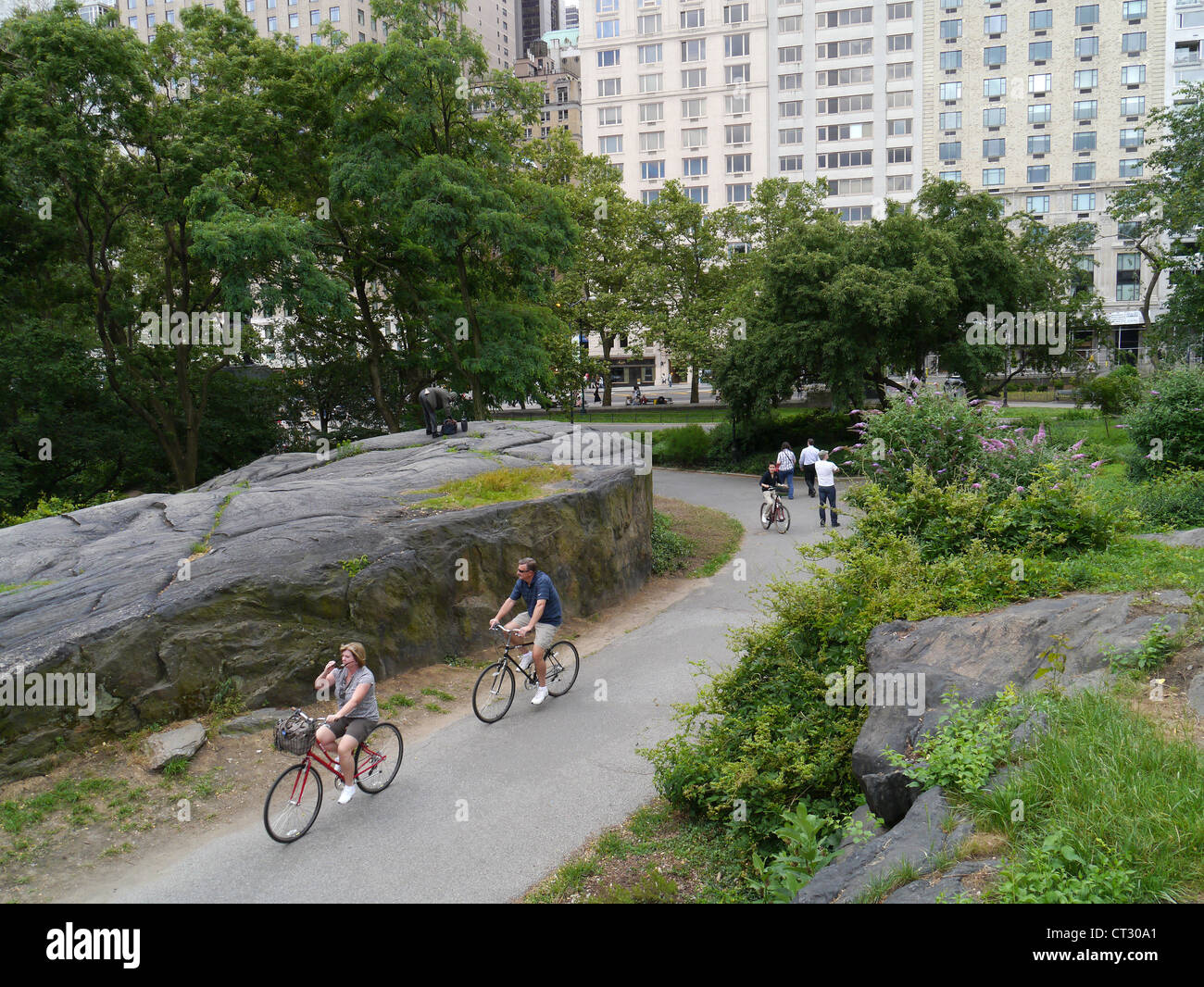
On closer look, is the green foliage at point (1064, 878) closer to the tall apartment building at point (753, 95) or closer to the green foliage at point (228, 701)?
the green foliage at point (228, 701)

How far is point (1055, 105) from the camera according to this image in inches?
2630

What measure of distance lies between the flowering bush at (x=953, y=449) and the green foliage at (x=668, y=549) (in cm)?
595

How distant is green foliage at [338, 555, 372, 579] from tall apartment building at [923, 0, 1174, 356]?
6530 cm

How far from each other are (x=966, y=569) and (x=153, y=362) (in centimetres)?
2627

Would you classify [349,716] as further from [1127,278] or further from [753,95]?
[753,95]

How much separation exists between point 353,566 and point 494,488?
3427 mm

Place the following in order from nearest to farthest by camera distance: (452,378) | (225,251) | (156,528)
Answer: (156,528), (225,251), (452,378)

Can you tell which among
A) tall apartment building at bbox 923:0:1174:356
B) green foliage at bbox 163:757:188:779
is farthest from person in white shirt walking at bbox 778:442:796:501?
tall apartment building at bbox 923:0:1174:356

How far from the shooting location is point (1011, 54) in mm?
67562

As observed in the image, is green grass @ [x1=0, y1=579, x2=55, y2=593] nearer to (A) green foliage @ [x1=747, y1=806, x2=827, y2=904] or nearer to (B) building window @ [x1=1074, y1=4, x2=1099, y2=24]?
(A) green foliage @ [x1=747, y1=806, x2=827, y2=904]

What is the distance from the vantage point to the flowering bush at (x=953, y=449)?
39.1ft

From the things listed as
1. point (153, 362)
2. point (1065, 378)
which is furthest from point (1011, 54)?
point (153, 362)
